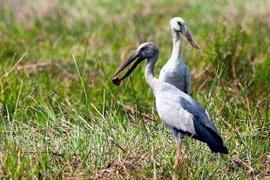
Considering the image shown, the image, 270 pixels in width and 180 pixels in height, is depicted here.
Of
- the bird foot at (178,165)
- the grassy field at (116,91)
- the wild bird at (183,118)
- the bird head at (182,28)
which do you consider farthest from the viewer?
the bird head at (182,28)

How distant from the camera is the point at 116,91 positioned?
6637 millimetres

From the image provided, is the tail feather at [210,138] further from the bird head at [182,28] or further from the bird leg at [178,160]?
the bird head at [182,28]

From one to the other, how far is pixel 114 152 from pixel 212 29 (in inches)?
150

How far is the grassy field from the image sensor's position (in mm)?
4770

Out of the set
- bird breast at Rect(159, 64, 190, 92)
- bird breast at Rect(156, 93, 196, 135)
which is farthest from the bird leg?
bird breast at Rect(159, 64, 190, 92)

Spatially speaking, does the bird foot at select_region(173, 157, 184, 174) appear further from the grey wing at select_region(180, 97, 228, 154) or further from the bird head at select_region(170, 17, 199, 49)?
the bird head at select_region(170, 17, 199, 49)

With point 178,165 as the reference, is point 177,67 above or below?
above

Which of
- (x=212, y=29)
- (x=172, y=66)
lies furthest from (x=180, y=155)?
→ (x=212, y=29)

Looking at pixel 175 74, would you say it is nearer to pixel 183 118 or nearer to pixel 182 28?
pixel 182 28

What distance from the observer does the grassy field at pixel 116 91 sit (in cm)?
477

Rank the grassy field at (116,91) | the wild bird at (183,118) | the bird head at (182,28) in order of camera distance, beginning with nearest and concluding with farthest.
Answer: the wild bird at (183,118) → the grassy field at (116,91) → the bird head at (182,28)

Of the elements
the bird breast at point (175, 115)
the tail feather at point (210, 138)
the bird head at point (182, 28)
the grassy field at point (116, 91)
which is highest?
the bird head at point (182, 28)

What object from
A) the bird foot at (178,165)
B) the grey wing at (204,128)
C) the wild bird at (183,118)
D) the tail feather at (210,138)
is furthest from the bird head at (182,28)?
the bird foot at (178,165)

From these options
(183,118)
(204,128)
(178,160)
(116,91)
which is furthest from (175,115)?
(116,91)
